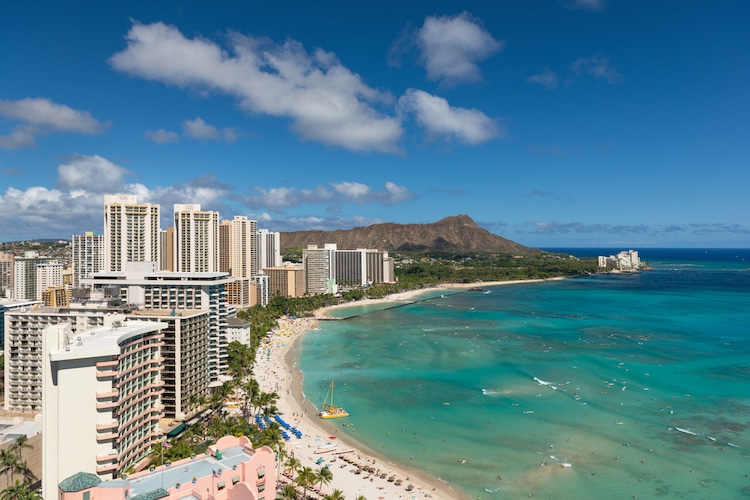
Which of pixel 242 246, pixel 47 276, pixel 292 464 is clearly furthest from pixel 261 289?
pixel 292 464

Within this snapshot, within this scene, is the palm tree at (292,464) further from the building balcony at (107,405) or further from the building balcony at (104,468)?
the building balcony at (107,405)

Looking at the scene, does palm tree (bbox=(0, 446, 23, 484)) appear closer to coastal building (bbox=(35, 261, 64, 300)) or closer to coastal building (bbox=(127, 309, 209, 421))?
coastal building (bbox=(127, 309, 209, 421))

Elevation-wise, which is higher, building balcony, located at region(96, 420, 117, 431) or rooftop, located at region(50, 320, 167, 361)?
rooftop, located at region(50, 320, 167, 361)

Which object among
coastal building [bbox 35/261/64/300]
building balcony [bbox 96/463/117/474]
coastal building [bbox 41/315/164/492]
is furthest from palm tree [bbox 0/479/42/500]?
coastal building [bbox 35/261/64/300]

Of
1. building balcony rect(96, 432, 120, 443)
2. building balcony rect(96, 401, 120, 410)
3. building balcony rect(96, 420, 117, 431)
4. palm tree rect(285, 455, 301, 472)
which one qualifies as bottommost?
palm tree rect(285, 455, 301, 472)

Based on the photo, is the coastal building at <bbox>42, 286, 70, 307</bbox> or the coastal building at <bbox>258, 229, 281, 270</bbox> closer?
the coastal building at <bbox>42, 286, 70, 307</bbox>

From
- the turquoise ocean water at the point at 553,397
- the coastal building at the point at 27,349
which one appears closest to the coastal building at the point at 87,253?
the turquoise ocean water at the point at 553,397

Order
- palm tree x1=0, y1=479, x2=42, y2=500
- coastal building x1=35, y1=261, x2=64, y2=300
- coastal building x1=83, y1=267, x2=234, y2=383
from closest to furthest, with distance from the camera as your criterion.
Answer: palm tree x1=0, y1=479, x2=42, y2=500 < coastal building x1=83, y1=267, x2=234, y2=383 < coastal building x1=35, y1=261, x2=64, y2=300
